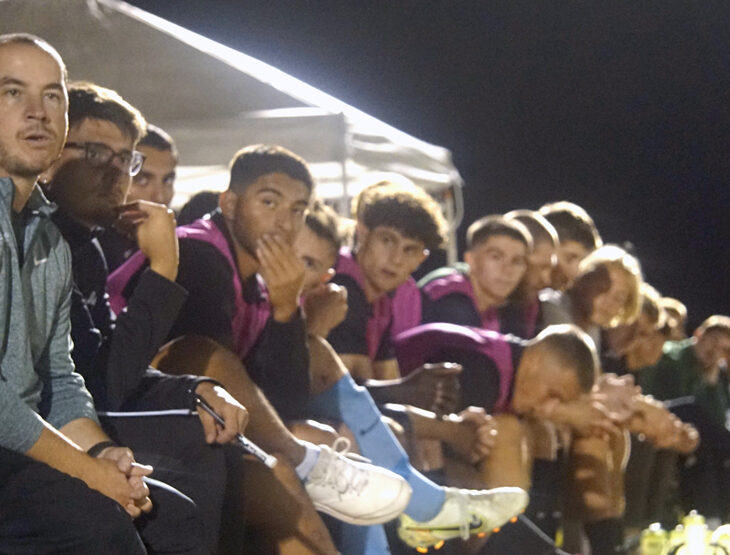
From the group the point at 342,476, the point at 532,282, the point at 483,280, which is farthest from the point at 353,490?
the point at 532,282

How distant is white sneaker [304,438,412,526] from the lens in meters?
2.96

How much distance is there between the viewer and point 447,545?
3.59 m

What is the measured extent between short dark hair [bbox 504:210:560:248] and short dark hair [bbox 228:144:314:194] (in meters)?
1.69

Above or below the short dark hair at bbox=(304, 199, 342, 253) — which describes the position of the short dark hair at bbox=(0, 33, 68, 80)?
above

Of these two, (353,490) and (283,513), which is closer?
(283,513)

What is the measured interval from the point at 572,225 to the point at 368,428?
2.33 meters

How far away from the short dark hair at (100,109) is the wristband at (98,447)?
2.87 ft

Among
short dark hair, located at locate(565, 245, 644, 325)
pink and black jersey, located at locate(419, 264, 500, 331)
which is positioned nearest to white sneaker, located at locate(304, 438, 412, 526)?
pink and black jersey, located at locate(419, 264, 500, 331)

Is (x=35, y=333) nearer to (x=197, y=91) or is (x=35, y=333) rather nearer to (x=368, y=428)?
(x=368, y=428)

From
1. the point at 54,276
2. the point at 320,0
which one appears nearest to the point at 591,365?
the point at 54,276

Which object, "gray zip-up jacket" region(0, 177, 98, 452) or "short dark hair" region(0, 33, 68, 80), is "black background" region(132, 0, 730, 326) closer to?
"short dark hair" region(0, 33, 68, 80)

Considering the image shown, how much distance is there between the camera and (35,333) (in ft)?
7.06

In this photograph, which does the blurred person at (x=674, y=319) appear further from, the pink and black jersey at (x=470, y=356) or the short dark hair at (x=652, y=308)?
the pink and black jersey at (x=470, y=356)

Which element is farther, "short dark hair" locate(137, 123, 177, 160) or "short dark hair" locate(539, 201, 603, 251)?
"short dark hair" locate(539, 201, 603, 251)
